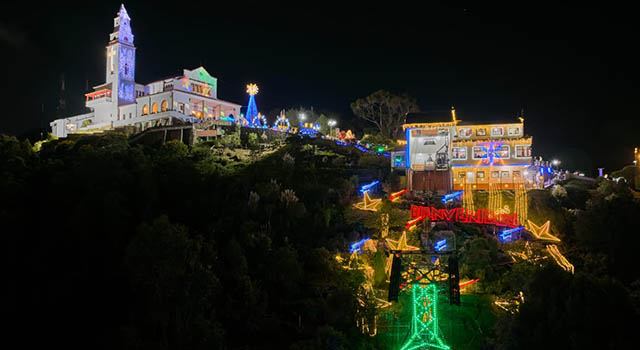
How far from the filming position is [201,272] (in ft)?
71.1

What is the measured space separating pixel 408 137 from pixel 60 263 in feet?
79.4

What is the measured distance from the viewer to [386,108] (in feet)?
172

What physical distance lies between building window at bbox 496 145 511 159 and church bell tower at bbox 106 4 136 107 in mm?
33899

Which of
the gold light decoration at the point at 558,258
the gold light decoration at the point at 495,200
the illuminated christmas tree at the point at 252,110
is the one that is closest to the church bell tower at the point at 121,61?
the illuminated christmas tree at the point at 252,110

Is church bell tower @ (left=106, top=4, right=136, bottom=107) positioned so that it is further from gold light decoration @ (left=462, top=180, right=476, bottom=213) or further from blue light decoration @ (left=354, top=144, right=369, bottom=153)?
gold light decoration @ (left=462, top=180, right=476, bottom=213)

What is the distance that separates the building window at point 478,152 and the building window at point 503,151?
1067mm

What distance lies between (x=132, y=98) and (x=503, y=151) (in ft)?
113

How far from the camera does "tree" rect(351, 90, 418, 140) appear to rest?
51031 mm

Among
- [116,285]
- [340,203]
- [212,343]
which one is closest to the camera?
[212,343]

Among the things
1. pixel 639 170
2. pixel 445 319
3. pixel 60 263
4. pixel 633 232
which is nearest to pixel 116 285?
pixel 60 263

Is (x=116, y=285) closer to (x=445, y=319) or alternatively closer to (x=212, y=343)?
(x=212, y=343)

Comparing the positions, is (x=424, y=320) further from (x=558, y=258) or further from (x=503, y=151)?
(x=503, y=151)

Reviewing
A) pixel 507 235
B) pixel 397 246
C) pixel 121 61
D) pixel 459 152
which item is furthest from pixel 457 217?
pixel 121 61

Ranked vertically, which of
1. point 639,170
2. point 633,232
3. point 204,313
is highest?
point 639,170
